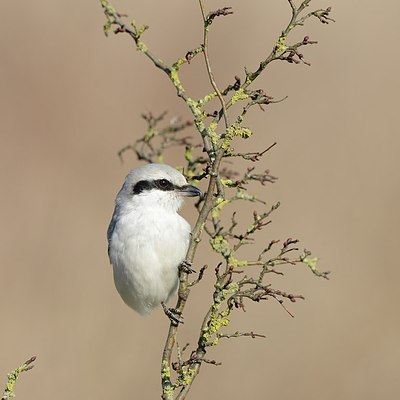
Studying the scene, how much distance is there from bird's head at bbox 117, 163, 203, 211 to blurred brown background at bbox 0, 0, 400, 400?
4.42 ft

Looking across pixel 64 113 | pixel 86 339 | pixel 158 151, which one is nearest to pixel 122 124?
pixel 64 113

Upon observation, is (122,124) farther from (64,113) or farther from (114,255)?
(114,255)

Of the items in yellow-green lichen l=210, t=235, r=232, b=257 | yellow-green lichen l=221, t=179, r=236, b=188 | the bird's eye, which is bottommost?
yellow-green lichen l=210, t=235, r=232, b=257

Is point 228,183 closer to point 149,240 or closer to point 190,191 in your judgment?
point 190,191

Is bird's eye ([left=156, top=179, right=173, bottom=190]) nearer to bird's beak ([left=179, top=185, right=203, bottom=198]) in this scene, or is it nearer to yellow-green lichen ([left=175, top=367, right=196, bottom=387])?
bird's beak ([left=179, top=185, right=203, bottom=198])

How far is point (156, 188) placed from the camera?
2.89 meters

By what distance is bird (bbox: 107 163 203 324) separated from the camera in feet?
9.11

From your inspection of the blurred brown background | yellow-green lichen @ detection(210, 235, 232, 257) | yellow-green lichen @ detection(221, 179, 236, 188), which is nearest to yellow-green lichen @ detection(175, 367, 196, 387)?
yellow-green lichen @ detection(210, 235, 232, 257)

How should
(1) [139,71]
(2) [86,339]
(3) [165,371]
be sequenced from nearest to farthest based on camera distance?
(3) [165,371] < (2) [86,339] < (1) [139,71]

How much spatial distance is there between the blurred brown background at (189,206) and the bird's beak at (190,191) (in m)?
1.53

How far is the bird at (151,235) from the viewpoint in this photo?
2.78 meters

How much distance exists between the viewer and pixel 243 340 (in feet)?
14.5

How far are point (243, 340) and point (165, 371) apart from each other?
7.48ft

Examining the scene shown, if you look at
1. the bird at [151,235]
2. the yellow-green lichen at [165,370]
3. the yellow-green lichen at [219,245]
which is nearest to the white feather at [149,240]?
the bird at [151,235]
